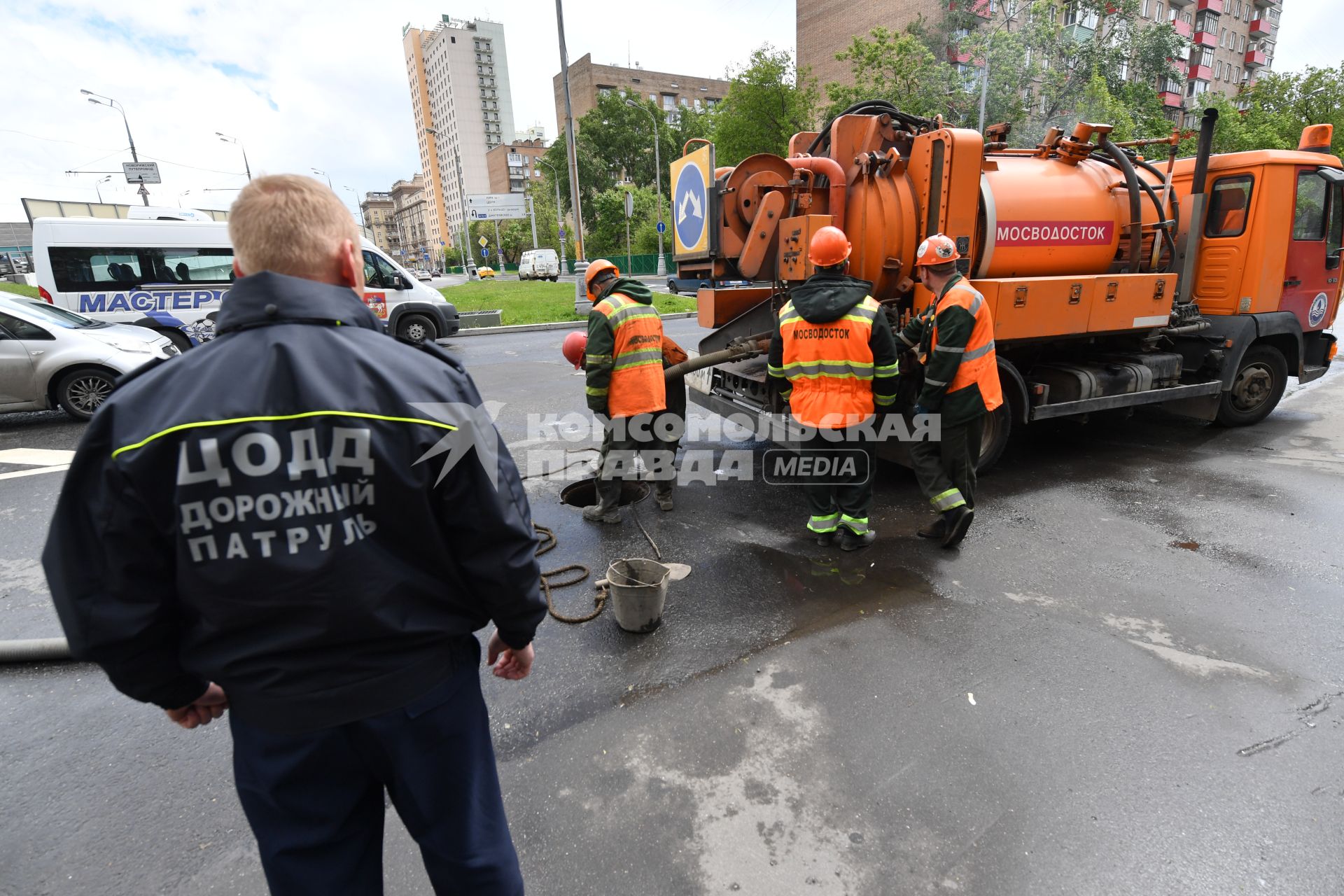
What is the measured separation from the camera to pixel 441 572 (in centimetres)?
137

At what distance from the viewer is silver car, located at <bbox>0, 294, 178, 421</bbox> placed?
7.33 meters

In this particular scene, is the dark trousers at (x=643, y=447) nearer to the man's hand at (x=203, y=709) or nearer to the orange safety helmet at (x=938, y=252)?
the orange safety helmet at (x=938, y=252)

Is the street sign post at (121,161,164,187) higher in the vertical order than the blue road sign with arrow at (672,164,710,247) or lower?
higher

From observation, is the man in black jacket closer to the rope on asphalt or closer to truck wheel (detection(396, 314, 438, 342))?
the rope on asphalt

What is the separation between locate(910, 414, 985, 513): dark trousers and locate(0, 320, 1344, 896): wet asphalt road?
1.17 feet

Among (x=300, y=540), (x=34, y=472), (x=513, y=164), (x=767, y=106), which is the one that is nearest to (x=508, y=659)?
(x=300, y=540)

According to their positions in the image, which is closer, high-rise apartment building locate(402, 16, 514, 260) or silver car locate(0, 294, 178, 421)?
silver car locate(0, 294, 178, 421)

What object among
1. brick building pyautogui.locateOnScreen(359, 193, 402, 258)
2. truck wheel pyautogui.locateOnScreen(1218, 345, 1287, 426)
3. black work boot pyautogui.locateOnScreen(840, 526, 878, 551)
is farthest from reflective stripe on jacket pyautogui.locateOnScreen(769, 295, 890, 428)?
brick building pyautogui.locateOnScreen(359, 193, 402, 258)

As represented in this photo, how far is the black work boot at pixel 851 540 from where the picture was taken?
14.3 ft

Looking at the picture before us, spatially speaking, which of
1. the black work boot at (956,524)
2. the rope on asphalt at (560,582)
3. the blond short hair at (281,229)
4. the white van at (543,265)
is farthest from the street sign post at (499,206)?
the blond short hair at (281,229)

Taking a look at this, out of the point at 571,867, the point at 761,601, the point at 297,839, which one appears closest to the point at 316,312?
the point at 297,839

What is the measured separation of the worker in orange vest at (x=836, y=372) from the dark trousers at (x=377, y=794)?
3033 mm

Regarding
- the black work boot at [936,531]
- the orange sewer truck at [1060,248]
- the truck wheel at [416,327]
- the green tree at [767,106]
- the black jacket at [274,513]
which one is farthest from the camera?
the green tree at [767,106]

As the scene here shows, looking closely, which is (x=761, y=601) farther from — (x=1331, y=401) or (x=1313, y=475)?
(x=1331, y=401)
